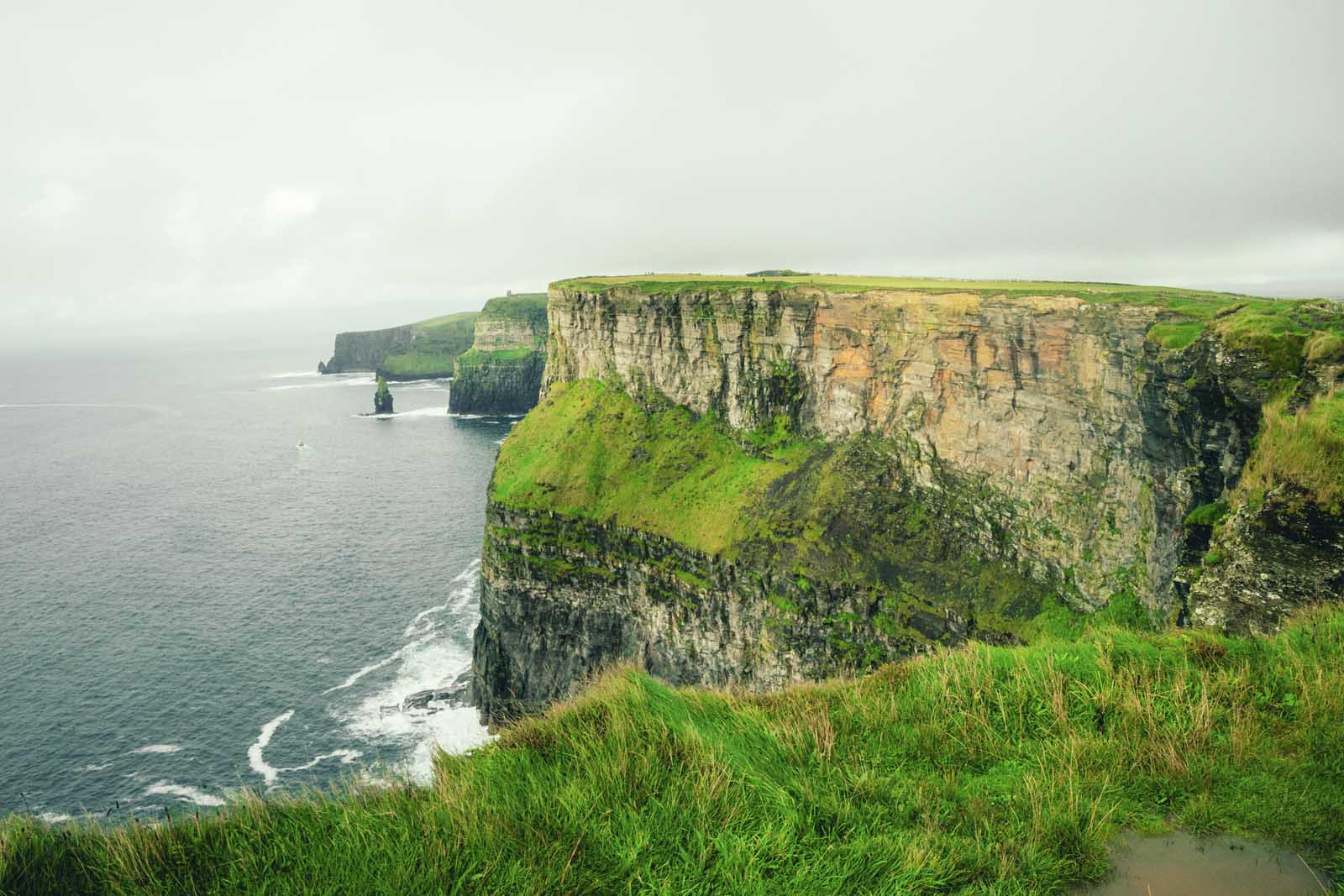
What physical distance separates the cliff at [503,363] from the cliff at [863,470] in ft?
299

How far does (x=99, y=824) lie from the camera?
22.4ft

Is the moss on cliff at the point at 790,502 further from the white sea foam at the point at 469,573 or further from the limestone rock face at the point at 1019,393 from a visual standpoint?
the white sea foam at the point at 469,573

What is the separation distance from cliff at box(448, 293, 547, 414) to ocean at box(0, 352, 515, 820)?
33.2 metres

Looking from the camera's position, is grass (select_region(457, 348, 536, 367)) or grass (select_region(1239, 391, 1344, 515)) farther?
grass (select_region(457, 348, 536, 367))

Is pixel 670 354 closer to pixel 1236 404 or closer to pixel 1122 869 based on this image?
pixel 1236 404

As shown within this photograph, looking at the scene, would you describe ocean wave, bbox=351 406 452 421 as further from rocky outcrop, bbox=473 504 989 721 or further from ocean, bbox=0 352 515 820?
rocky outcrop, bbox=473 504 989 721

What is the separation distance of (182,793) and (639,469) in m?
29.8

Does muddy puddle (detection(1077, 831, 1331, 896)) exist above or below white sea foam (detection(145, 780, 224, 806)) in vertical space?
above

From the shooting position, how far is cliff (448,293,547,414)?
465ft

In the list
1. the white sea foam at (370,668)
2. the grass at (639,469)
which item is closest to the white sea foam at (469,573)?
the white sea foam at (370,668)

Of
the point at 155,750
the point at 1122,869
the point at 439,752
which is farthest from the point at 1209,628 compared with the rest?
the point at 155,750

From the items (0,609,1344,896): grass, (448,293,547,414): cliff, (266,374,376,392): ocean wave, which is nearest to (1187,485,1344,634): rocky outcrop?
(0,609,1344,896): grass

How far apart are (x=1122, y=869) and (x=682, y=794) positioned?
151 inches

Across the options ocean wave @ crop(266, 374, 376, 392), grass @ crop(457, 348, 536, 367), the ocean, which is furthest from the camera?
ocean wave @ crop(266, 374, 376, 392)
